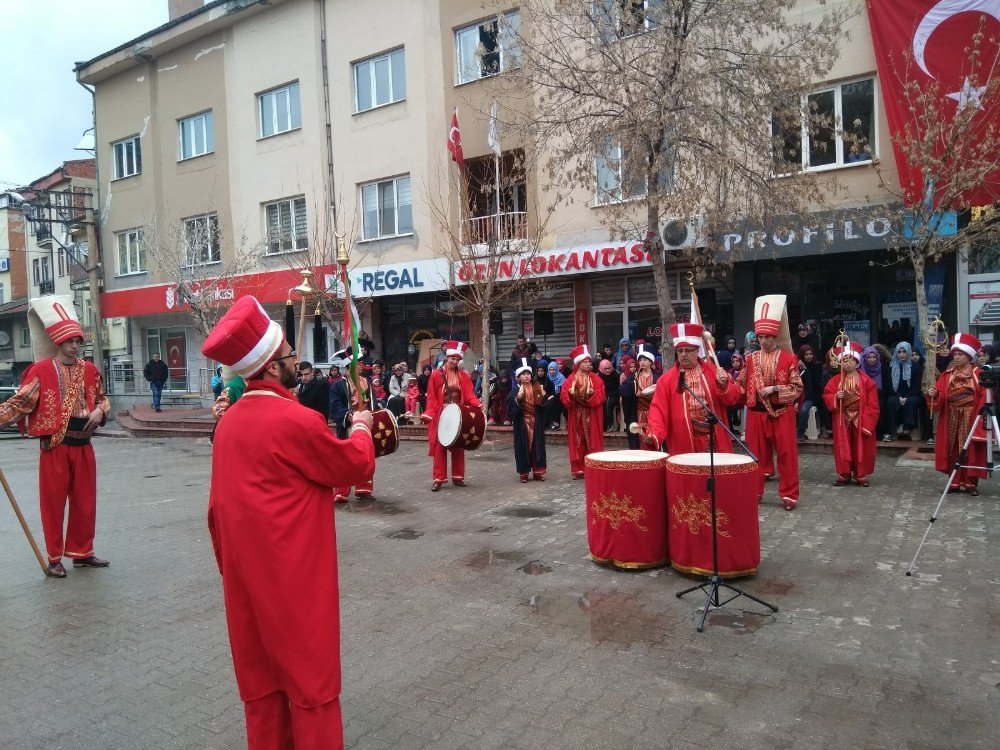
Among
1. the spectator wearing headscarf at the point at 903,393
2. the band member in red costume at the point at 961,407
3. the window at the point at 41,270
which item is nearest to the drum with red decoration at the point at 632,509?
the band member in red costume at the point at 961,407

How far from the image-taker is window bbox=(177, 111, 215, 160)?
86.0 ft

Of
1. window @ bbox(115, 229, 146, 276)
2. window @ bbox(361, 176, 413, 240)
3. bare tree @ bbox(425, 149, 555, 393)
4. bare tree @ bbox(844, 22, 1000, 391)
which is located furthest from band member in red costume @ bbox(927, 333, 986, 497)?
window @ bbox(115, 229, 146, 276)

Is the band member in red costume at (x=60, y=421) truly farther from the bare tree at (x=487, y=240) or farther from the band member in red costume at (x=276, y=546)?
the bare tree at (x=487, y=240)

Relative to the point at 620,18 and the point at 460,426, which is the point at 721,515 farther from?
the point at 620,18

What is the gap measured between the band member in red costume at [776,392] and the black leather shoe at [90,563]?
681cm

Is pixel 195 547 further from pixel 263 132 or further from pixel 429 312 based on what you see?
pixel 263 132

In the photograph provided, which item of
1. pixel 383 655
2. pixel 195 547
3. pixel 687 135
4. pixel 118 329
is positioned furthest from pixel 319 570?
pixel 118 329

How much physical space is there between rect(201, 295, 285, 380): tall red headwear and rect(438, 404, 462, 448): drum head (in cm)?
723

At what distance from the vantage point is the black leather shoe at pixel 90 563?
7.53 meters

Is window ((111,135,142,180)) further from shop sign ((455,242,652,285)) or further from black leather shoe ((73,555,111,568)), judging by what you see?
black leather shoe ((73,555,111,568))

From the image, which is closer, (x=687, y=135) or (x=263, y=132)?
(x=687, y=135)

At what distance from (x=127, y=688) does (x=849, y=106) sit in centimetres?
1505

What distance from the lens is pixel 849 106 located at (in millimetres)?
14945

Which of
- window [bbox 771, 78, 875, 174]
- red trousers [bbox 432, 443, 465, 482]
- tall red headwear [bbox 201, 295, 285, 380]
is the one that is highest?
window [bbox 771, 78, 875, 174]
